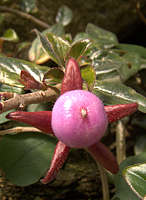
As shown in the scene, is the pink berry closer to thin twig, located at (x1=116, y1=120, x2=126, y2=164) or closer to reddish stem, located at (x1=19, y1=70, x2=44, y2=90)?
reddish stem, located at (x1=19, y1=70, x2=44, y2=90)

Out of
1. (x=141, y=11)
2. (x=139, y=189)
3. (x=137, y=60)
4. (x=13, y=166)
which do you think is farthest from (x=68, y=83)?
(x=141, y=11)

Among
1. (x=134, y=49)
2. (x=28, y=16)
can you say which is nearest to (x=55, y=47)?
(x=134, y=49)

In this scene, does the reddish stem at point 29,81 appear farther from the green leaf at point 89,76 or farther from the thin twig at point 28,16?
the thin twig at point 28,16

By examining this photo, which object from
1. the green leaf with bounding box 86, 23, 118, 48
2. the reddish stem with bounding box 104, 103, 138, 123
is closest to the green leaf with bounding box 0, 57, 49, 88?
the reddish stem with bounding box 104, 103, 138, 123

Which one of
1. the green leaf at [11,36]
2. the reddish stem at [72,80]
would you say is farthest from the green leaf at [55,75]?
the green leaf at [11,36]

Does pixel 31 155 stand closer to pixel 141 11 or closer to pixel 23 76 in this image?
pixel 23 76

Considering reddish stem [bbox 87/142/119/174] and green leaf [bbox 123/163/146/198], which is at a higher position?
reddish stem [bbox 87/142/119/174]

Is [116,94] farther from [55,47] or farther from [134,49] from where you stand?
[134,49]
